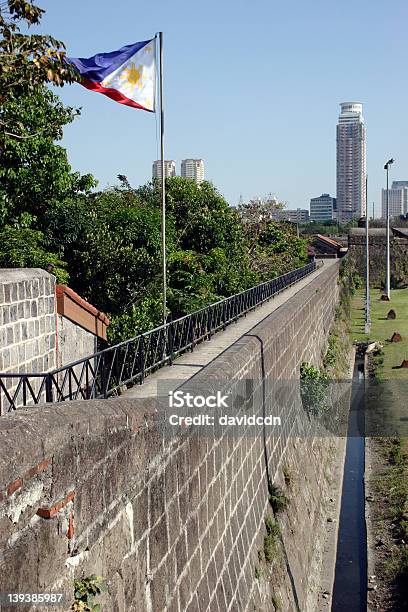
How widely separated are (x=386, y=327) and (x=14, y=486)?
41.4 m

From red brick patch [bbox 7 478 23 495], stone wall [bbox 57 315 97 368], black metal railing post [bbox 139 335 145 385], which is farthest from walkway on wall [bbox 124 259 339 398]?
red brick patch [bbox 7 478 23 495]

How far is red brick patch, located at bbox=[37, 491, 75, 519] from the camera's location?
399cm

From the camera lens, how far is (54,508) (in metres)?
4.10

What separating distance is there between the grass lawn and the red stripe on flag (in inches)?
743

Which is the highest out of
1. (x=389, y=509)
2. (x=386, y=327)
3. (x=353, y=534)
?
(x=386, y=327)

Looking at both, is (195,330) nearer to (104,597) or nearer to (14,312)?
(14,312)

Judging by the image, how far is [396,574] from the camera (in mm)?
15055

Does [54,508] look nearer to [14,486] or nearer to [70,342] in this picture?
[14,486]

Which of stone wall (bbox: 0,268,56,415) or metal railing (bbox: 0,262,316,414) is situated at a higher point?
stone wall (bbox: 0,268,56,415)

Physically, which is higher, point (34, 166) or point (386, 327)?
point (34, 166)

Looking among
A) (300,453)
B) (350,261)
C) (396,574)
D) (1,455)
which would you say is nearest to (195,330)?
(300,453)

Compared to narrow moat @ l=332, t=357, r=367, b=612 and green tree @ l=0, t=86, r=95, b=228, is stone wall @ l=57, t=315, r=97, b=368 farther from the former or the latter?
narrow moat @ l=332, t=357, r=367, b=612

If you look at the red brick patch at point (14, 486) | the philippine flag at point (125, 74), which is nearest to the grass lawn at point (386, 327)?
the philippine flag at point (125, 74)

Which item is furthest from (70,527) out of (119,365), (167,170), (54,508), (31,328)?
(167,170)
